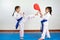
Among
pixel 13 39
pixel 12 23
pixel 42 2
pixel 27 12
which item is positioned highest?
pixel 42 2

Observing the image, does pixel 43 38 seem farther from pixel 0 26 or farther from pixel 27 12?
pixel 0 26

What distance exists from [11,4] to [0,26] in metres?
0.55

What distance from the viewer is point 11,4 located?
3.57 meters

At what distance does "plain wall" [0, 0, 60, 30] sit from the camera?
355 cm

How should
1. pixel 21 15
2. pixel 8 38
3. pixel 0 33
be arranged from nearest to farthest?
pixel 21 15 → pixel 8 38 → pixel 0 33

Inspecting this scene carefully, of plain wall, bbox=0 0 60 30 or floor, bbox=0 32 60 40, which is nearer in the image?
floor, bbox=0 32 60 40

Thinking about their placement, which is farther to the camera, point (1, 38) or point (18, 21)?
point (1, 38)

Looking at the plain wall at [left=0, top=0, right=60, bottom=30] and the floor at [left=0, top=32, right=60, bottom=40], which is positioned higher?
the plain wall at [left=0, top=0, right=60, bottom=30]

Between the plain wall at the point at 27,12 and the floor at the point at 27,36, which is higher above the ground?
the plain wall at the point at 27,12

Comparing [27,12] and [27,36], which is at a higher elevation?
[27,12]

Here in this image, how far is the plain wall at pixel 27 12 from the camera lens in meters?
3.55

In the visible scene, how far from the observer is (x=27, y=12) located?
3.54 metres

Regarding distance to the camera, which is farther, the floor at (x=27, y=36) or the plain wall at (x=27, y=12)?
the plain wall at (x=27, y=12)

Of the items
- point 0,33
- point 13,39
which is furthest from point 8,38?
point 0,33
